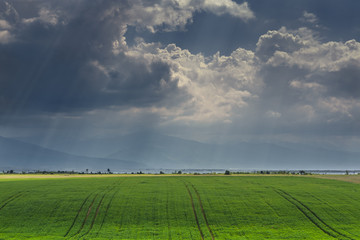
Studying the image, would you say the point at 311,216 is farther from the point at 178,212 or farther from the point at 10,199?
the point at 10,199

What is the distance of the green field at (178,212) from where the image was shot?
72188 mm

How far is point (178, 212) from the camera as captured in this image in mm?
83500

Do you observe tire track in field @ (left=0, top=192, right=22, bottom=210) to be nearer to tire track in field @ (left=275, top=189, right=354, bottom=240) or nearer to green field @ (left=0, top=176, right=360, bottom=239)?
green field @ (left=0, top=176, right=360, bottom=239)

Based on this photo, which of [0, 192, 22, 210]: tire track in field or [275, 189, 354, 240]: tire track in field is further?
[0, 192, 22, 210]: tire track in field

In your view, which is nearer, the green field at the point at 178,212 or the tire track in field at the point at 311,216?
the green field at the point at 178,212

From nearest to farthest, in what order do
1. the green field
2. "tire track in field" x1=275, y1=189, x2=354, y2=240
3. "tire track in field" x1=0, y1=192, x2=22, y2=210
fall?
the green field, "tire track in field" x1=275, y1=189, x2=354, y2=240, "tire track in field" x1=0, y1=192, x2=22, y2=210

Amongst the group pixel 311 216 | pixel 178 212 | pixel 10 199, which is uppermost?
pixel 10 199

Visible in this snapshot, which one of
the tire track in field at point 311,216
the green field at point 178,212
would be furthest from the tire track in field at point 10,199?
the tire track in field at point 311,216

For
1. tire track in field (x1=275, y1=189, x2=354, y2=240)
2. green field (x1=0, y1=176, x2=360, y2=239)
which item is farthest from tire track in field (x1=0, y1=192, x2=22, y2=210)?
tire track in field (x1=275, y1=189, x2=354, y2=240)

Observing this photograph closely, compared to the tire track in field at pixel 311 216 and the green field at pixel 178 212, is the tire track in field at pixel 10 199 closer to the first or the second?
the green field at pixel 178 212

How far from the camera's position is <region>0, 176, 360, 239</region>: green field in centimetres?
7219

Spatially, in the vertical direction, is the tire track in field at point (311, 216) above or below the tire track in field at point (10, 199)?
below

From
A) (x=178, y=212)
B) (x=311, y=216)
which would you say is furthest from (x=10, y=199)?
(x=311, y=216)

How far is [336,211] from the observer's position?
86.4 metres
